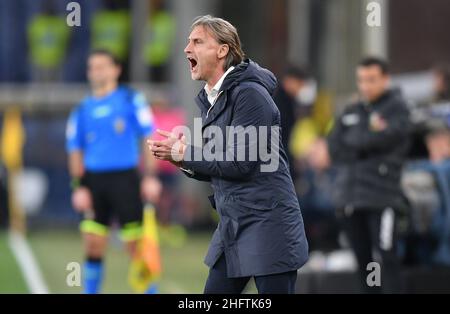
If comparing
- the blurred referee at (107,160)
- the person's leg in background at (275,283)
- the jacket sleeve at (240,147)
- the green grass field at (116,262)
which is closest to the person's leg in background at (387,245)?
the blurred referee at (107,160)

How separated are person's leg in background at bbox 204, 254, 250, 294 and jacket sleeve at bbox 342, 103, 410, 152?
3779mm

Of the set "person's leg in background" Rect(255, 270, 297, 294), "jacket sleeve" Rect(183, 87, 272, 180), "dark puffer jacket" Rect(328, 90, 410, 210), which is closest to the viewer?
"jacket sleeve" Rect(183, 87, 272, 180)

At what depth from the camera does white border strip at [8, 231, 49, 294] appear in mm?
12761

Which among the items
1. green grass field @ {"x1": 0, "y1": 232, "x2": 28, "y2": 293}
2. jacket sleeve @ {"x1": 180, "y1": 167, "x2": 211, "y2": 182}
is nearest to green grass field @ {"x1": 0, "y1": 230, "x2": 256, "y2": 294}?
green grass field @ {"x1": 0, "y1": 232, "x2": 28, "y2": 293}

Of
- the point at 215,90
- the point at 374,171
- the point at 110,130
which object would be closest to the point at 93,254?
the point at 110,130

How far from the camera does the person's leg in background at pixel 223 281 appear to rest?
709 centimetres

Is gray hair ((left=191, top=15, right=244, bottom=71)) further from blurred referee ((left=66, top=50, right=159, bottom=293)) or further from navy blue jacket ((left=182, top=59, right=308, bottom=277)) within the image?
blurred referee ((left=66, top=50, right=159, bottom=293))

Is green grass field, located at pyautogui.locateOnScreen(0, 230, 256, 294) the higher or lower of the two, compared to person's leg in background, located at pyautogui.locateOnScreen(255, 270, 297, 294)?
lower

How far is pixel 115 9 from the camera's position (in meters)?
22.8

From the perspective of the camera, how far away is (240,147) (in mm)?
6742

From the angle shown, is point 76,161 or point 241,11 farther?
point 241,11
